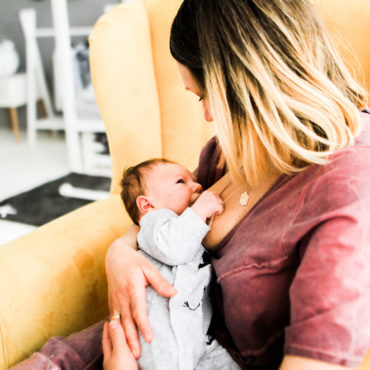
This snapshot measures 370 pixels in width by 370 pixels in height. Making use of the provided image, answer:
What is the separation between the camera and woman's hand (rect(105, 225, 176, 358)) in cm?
70

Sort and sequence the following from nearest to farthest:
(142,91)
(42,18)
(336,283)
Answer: (336,283) < (142,91) < (42,18)

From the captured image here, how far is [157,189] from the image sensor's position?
96 centimetres

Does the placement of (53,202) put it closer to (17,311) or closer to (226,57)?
(17,311)

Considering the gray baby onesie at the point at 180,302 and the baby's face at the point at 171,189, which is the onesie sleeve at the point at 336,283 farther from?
the baby's face at the point at 171,189

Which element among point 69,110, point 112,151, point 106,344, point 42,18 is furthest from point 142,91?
point 42,18

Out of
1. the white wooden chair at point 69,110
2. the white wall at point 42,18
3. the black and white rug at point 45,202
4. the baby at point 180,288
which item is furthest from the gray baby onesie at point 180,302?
the white wall at point 42,18

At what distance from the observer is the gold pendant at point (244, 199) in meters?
0.80

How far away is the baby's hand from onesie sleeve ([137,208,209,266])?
0.7 inches

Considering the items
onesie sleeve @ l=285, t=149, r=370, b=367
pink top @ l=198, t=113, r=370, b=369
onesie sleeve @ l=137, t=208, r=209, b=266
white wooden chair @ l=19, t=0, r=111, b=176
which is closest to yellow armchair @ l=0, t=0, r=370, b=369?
onesie sleeve @ l=137, t=208, r=209, b=266

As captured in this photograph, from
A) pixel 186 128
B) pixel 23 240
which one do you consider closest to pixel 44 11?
pixel 186 128

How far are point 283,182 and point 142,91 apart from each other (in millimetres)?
633

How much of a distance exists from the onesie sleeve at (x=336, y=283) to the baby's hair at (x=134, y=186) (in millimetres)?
517

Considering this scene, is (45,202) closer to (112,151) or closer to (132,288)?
(112,151)

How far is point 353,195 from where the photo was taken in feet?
1.72
